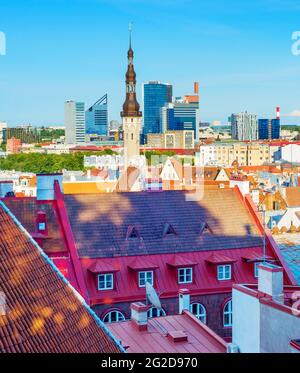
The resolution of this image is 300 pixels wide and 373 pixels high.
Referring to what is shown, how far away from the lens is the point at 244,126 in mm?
61312

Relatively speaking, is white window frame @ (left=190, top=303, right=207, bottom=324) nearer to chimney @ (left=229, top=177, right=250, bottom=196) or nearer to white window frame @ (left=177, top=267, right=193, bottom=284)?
white window frame @ (left=177, top=267, right=193, bottom=284)

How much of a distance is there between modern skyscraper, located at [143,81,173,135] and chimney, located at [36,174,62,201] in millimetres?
37407

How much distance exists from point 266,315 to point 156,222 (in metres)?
5.81

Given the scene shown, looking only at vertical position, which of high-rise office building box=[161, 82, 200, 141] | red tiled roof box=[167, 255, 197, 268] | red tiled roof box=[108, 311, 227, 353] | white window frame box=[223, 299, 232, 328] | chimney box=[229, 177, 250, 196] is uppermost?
high-rise office building box=[161, 82, 200, 141]

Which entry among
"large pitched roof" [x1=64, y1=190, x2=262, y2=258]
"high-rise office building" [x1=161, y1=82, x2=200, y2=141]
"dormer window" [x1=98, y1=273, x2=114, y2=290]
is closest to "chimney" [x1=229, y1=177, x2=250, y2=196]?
"large pitched roof" [x1=64, y1=190, x2=262, y2=258]

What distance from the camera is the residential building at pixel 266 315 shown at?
20.5ft

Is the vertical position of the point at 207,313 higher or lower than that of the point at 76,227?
lower

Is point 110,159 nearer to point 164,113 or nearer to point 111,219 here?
point 164,113

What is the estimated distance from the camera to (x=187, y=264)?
1158cm

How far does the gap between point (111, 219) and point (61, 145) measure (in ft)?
215

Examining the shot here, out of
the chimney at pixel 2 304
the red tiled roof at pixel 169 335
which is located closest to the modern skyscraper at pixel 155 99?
the red tiled roof at pixel 169 335

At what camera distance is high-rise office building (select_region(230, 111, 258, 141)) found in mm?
59000

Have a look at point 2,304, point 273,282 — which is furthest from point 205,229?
point 2,304
